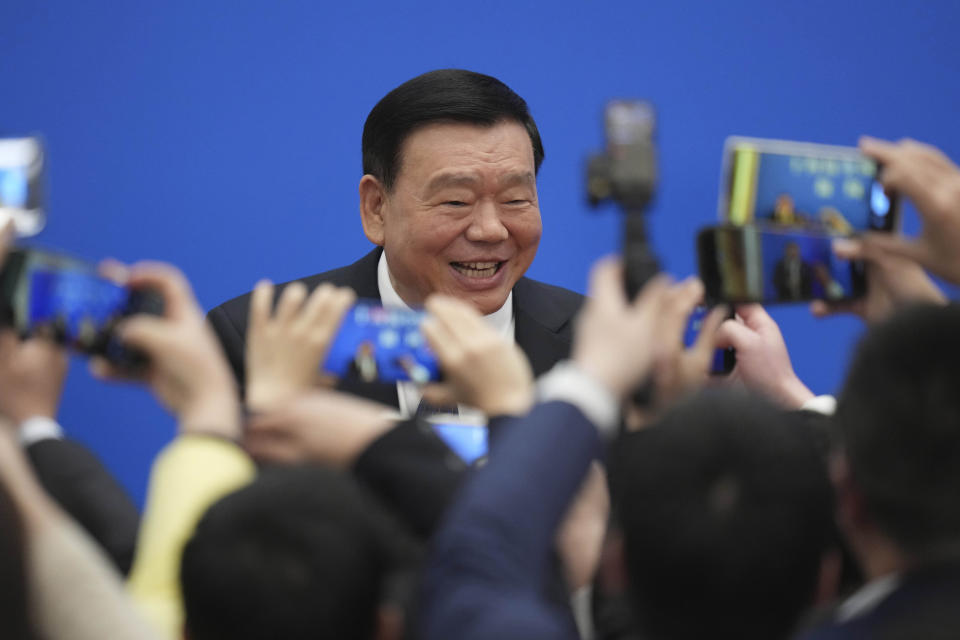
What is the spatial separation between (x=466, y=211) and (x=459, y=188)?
0.04 metres

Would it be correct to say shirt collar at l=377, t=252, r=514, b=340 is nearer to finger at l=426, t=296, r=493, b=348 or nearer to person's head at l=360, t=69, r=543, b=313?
person's head at l=360, t=69, r=543, b=313

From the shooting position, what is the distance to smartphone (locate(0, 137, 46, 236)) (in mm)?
968

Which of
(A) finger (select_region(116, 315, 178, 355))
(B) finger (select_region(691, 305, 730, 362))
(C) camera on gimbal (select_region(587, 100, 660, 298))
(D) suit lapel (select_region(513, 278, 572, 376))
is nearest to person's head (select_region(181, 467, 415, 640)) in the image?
(A) finger (select_region(116, 315, 178, 355))

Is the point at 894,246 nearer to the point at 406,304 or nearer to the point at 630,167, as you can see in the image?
the point at 630,167

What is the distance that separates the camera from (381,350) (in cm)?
103

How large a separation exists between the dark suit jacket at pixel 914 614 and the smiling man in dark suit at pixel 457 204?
1161mm

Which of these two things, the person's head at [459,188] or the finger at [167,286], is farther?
the person's head at [459,188]

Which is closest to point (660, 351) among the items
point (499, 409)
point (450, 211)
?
point (499, 409)

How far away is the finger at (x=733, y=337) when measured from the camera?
138cm

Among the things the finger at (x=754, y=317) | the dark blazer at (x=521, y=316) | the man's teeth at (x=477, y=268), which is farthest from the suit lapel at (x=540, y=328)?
the finger at (x=754, y=317)

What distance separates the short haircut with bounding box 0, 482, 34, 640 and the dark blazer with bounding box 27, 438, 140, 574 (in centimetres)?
24

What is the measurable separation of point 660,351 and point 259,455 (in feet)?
1.14

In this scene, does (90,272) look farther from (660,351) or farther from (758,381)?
(758,381)

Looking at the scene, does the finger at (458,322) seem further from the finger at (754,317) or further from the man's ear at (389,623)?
the finger at (754,317)
